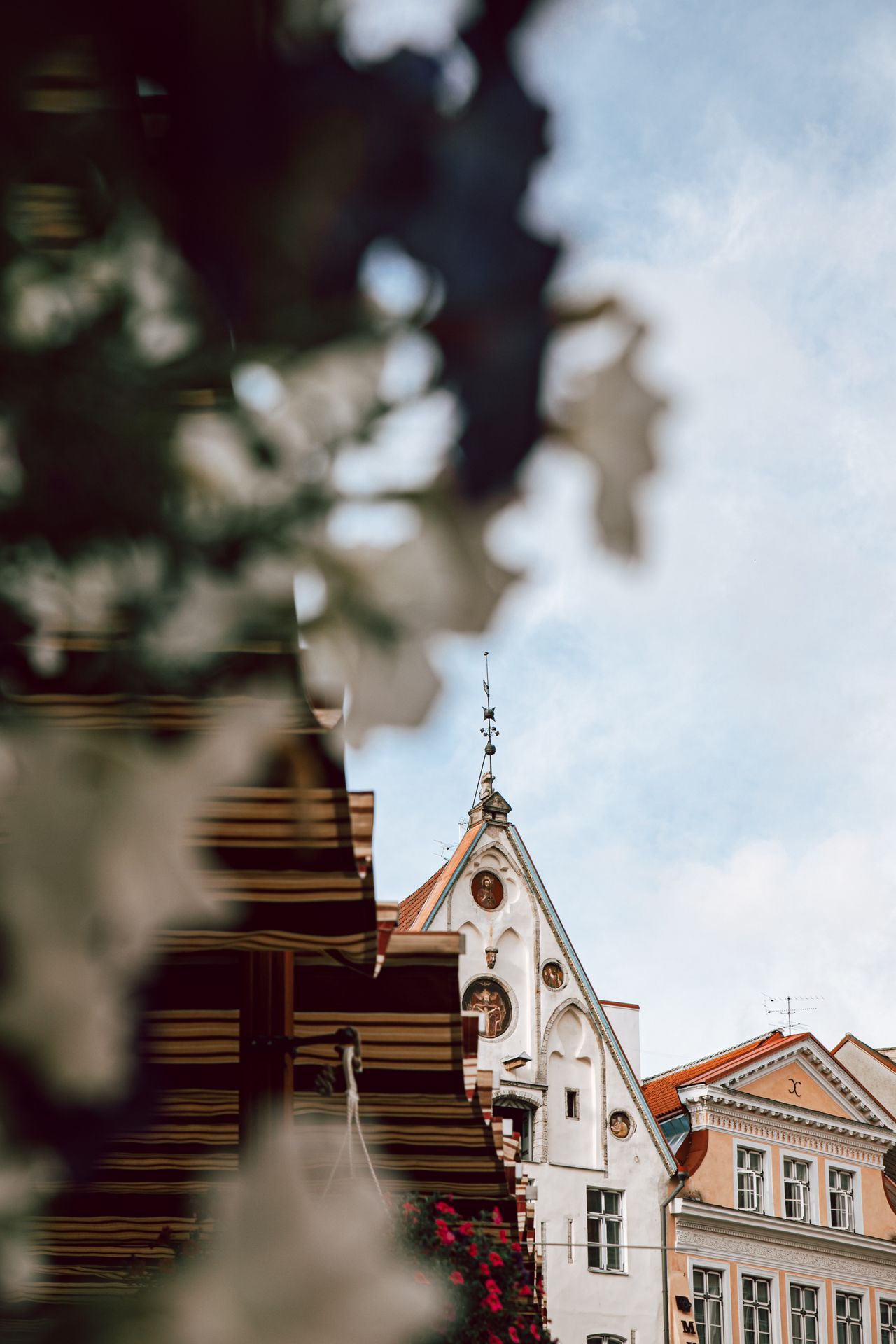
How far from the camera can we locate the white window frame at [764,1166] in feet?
72.1

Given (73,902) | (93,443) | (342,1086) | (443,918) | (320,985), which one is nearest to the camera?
(73,902)

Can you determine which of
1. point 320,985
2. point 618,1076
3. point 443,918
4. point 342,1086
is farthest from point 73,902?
point 618,1076

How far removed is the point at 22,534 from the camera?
0.75m

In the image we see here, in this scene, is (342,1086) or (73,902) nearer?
(73,902)

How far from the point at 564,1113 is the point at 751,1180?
4.23m

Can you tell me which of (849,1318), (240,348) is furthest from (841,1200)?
(240,348)

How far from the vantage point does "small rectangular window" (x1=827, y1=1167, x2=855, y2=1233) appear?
2348 cm

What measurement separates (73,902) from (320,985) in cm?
392

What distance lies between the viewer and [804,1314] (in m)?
22.4

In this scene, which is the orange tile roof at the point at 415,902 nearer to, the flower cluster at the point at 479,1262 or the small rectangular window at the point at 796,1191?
the small rectangular window at the point at 796,1191

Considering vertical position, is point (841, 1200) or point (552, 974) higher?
point (552, 974)

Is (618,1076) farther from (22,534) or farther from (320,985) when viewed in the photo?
(22,534)

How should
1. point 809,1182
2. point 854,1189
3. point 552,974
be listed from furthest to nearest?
1. point 854,1189
2. point 809,1182
3. point 552,974

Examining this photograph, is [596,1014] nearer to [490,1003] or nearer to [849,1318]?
[490,1003]
